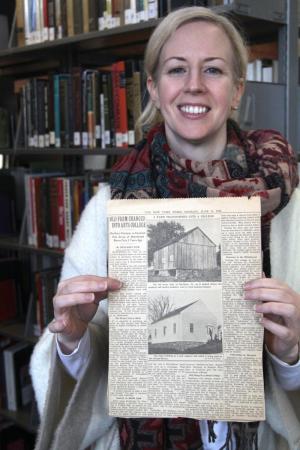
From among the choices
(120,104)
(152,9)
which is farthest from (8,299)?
(152,9)

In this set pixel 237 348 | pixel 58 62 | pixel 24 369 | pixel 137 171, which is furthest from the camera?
pixel 24 369

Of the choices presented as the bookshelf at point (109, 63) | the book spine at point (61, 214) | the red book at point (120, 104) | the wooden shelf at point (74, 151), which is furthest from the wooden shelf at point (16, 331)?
the red book at point (120, 104)

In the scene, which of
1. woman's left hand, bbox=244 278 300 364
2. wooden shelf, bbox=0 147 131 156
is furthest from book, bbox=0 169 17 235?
woman's left hand, bbox=244 278 300 364

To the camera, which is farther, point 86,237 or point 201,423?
point 86,237

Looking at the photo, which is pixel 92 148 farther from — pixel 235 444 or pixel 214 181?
pixel 235 444

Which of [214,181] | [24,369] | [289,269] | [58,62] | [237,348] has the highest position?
[58,62]

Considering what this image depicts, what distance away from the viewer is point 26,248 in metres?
2.72

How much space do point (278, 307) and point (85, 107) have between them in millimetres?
1645

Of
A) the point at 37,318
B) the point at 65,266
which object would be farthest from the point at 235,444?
the point at 37,318

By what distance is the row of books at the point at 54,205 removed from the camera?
2539 mm

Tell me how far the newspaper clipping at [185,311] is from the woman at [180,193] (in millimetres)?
86

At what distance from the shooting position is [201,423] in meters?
1.20

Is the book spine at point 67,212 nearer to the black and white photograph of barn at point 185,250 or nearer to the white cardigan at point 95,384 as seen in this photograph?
the white cardigan at point 95,384

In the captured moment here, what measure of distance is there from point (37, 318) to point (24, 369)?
0.37m
